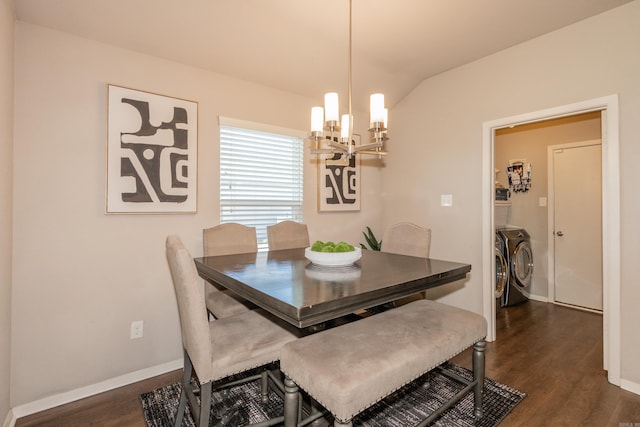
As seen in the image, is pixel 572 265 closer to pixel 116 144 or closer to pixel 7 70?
pixel 116 144

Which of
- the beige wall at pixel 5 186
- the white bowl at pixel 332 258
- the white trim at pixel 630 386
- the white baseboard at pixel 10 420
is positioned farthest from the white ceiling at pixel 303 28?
the white trim at pixel 630 386

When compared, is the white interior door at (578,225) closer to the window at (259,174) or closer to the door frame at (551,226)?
the door frame at (551,226)

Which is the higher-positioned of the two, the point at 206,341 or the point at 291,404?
the point at 206,341

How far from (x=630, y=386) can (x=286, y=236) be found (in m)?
2.68

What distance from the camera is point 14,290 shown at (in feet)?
6.16

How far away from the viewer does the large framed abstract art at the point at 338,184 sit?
3311 mm

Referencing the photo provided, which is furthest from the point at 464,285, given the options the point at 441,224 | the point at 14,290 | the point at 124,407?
the point at 14,290

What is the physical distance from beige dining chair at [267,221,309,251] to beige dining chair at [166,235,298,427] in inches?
41.1

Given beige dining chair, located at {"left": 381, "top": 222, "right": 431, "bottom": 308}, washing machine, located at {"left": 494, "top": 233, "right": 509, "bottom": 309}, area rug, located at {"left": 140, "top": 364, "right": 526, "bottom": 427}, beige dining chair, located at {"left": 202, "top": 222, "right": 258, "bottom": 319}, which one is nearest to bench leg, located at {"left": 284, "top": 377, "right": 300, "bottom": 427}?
area rug, located at {"left": 140, "top": 364, "right": 526, "bottom": 427}

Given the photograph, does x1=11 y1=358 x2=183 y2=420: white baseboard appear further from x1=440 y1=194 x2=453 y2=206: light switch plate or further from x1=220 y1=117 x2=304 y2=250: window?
x1=440 y1=194 x2=453 y2=206: light switch plate

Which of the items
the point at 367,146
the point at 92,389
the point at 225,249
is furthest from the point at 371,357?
the point at 92,389

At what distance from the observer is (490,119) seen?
2848 millimetres

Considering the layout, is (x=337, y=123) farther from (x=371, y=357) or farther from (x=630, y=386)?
(x=630, y=386)

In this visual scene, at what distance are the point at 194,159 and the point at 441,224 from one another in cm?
248
